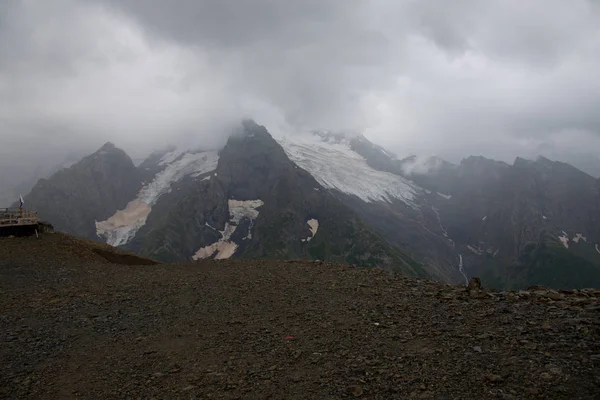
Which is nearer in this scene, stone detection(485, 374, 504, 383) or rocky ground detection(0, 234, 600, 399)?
stone detection(485, 374, 504, 383)

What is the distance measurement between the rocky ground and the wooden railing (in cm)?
1555

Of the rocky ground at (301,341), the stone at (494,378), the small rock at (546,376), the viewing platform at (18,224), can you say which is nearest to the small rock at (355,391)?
the rocky ground at (301,341)

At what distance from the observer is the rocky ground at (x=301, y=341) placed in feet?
39.0

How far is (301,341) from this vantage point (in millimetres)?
15742

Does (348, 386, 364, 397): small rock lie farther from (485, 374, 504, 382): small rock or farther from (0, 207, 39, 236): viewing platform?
(0, 207, 39, 236): viewing platform

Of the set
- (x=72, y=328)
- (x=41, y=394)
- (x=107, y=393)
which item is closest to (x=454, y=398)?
(x=107, y=393)

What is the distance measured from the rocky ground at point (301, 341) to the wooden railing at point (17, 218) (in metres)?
15.5

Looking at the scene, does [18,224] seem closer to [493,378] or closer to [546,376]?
[493,378]

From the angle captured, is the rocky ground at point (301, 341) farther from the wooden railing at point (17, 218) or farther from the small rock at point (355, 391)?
the wooden railing at point (17, 218)

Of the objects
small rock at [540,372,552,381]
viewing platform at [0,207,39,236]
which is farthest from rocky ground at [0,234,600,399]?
viewing platform at [0,207,39,236]

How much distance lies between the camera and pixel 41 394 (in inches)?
524

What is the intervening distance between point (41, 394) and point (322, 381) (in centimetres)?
879

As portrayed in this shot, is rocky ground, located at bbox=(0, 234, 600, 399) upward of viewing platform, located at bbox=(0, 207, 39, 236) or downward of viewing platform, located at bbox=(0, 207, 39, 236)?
downward

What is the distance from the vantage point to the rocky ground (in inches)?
468
